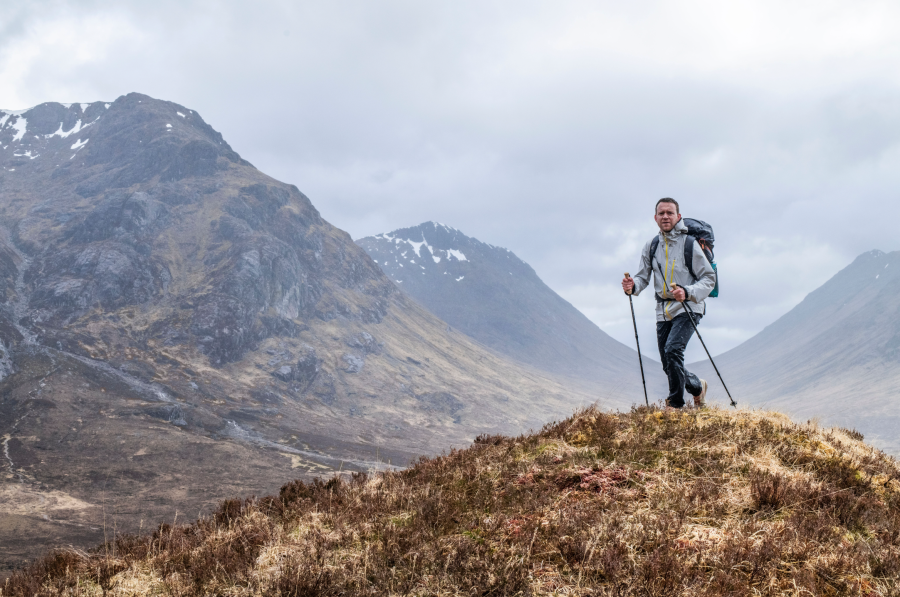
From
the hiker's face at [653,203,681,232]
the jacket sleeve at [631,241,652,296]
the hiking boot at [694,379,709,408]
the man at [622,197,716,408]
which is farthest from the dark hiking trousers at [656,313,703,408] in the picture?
the hiker's face at [653,203,681,232]

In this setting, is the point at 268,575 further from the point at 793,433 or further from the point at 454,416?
the point at 454,416

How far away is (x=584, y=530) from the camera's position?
4.20 meters

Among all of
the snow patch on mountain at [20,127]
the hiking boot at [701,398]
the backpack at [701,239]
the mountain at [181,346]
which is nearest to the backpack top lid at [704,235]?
the backpack at [701,239]

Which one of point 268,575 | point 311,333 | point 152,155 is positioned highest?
point 152,155

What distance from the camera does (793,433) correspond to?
6309 millimetres

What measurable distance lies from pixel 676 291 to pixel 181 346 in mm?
108081

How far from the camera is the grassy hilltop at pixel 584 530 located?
3.56 m

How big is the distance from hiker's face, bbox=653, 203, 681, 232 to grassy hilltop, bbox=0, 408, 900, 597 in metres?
2.68

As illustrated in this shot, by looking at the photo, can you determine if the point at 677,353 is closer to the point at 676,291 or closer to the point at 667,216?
the point at 676,291

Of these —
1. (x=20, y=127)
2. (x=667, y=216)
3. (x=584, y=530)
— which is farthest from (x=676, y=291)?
(x=20, y=127)

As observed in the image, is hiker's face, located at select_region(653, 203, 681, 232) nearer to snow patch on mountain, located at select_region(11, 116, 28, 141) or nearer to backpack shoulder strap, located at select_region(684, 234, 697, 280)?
backpack shoulder strap, located at select_region(684, 234, 697, 280)

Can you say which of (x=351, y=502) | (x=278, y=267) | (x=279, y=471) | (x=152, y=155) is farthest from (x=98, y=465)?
(x=152, y=155)

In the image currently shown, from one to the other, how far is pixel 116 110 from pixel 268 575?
237403 mm

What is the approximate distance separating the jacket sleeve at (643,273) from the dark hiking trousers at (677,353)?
0.61 metres
